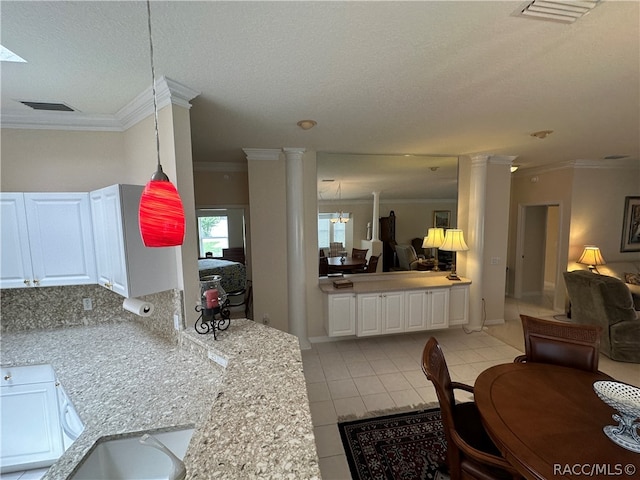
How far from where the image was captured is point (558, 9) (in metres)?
1.21

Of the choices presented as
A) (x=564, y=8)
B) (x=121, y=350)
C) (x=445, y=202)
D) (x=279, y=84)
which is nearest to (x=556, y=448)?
(x=564, y=8)

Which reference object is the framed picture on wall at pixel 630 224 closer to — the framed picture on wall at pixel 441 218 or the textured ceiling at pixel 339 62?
the textured ceiling at pixel 339 62

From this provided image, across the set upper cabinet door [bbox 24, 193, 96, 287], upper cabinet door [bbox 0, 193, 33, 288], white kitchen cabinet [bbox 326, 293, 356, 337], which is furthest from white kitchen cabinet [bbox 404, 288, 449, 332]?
upper cabinet door [bbox 0, 193, 33, 288]

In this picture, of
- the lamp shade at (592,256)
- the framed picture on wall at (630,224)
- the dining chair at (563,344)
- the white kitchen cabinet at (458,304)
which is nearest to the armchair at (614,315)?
the lamp shade at (592,256)

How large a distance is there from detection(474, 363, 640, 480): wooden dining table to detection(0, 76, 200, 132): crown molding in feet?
9.06

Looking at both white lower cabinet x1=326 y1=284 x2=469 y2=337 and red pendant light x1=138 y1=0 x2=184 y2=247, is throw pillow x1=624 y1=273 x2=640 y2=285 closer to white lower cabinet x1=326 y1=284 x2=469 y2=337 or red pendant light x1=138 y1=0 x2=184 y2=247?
white lower cabinet x1=326 y1=284 x2=469 y2=337

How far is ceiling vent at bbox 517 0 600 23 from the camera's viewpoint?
1184 millimetres

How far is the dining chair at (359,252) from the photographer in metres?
4.19

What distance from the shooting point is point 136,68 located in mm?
1647

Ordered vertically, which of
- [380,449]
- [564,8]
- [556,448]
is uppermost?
[564,8]

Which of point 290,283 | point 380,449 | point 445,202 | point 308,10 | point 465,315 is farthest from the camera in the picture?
point 445,202

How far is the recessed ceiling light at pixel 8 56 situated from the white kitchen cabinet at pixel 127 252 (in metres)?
0.77

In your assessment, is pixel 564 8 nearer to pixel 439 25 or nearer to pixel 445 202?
pixel 439 25

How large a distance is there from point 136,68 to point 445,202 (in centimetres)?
421
